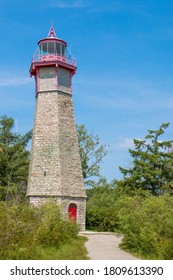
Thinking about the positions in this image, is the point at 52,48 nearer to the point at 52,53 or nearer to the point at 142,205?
the point at 52,53

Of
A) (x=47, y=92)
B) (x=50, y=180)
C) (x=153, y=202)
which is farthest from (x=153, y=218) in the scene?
(x=47, y=92)

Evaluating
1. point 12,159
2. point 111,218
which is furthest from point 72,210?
point 12,159

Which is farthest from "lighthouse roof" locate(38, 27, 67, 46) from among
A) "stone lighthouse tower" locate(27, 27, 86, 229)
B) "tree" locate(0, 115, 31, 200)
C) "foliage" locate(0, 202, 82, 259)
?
"foliage" locate(0, 202, 82, 259)

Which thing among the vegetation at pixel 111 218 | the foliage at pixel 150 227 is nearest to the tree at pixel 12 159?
the vegetation at pixel 111 218

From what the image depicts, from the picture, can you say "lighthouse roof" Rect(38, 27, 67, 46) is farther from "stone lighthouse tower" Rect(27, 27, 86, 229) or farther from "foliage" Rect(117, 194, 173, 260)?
"foliage" Rect(117, 194, 173, 260)

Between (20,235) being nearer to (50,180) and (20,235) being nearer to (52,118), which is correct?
(50,180)

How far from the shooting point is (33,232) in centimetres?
1266

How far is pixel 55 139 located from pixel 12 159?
802 centimetres

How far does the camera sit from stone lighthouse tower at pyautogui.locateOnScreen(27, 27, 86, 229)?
27016 mm

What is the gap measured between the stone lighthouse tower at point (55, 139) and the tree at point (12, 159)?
5.60 m

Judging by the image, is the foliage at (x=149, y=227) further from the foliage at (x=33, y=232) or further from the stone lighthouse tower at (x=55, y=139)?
the stone lighthouse tower at (x=55, y=139)

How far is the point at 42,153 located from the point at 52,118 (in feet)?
8.58

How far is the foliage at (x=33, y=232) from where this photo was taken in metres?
10.9

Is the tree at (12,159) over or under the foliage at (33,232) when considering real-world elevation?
over
